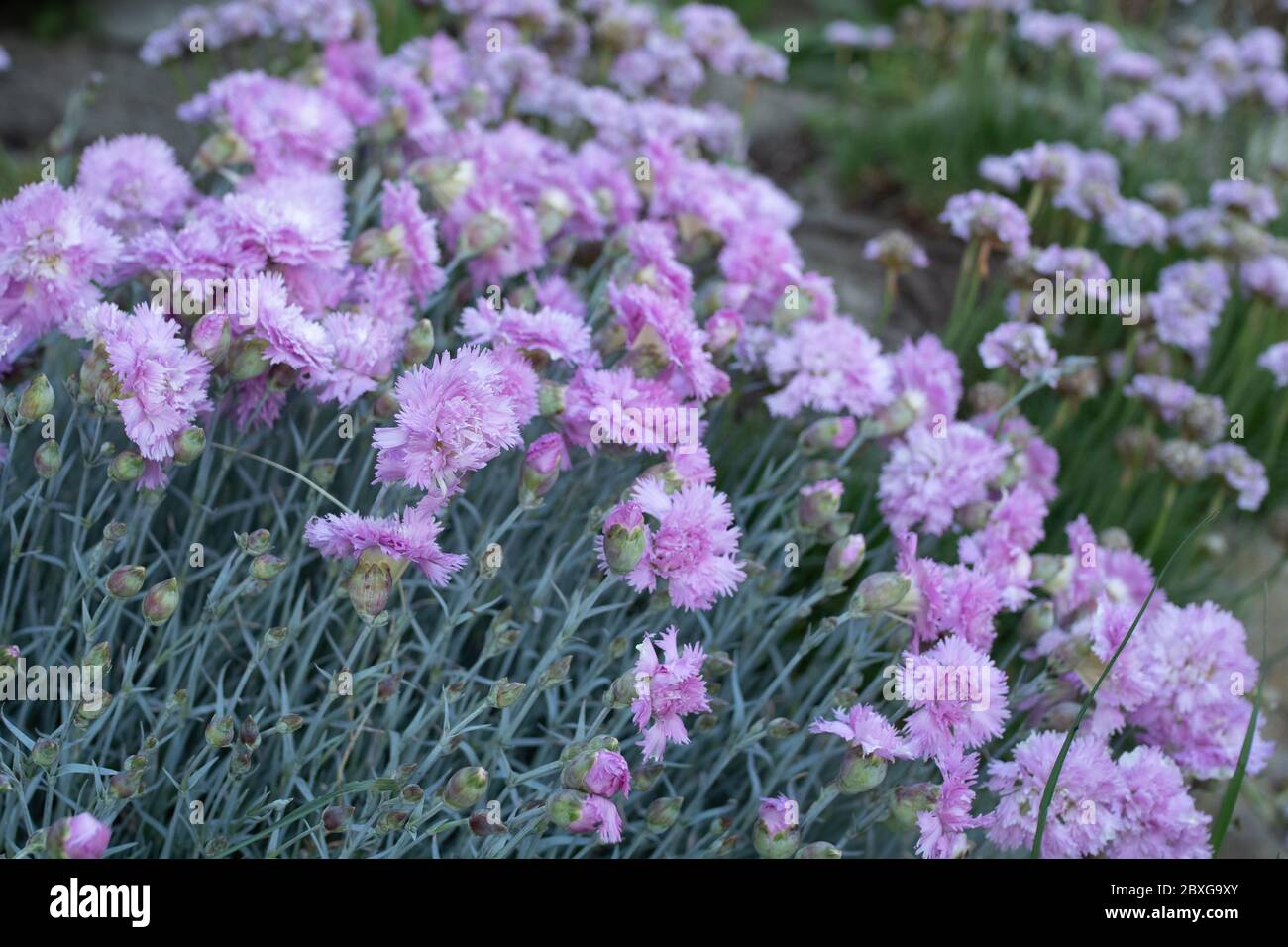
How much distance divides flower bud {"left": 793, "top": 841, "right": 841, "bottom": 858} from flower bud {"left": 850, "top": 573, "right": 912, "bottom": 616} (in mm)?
278

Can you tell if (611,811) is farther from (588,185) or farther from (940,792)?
(588,185)

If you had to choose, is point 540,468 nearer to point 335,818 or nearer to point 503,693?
point 503,693

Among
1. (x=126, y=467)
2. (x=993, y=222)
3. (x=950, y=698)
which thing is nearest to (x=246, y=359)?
(x=126, y=467)

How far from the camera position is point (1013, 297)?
8.04 feet

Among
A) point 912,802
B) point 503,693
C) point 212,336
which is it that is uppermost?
point 212,336

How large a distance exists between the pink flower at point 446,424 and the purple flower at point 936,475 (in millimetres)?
757

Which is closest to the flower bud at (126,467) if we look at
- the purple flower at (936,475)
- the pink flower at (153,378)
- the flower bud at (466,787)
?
the pink flower at (153,378)

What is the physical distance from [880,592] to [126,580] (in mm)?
823

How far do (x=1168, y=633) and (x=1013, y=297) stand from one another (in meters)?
0.93

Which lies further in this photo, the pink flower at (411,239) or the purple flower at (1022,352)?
the purple flower at (1022,352)

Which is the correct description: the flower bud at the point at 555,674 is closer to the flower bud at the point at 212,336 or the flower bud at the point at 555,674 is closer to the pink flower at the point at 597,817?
the pink flower at the point at 597,817

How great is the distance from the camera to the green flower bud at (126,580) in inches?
49.9

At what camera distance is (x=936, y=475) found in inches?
73.3
